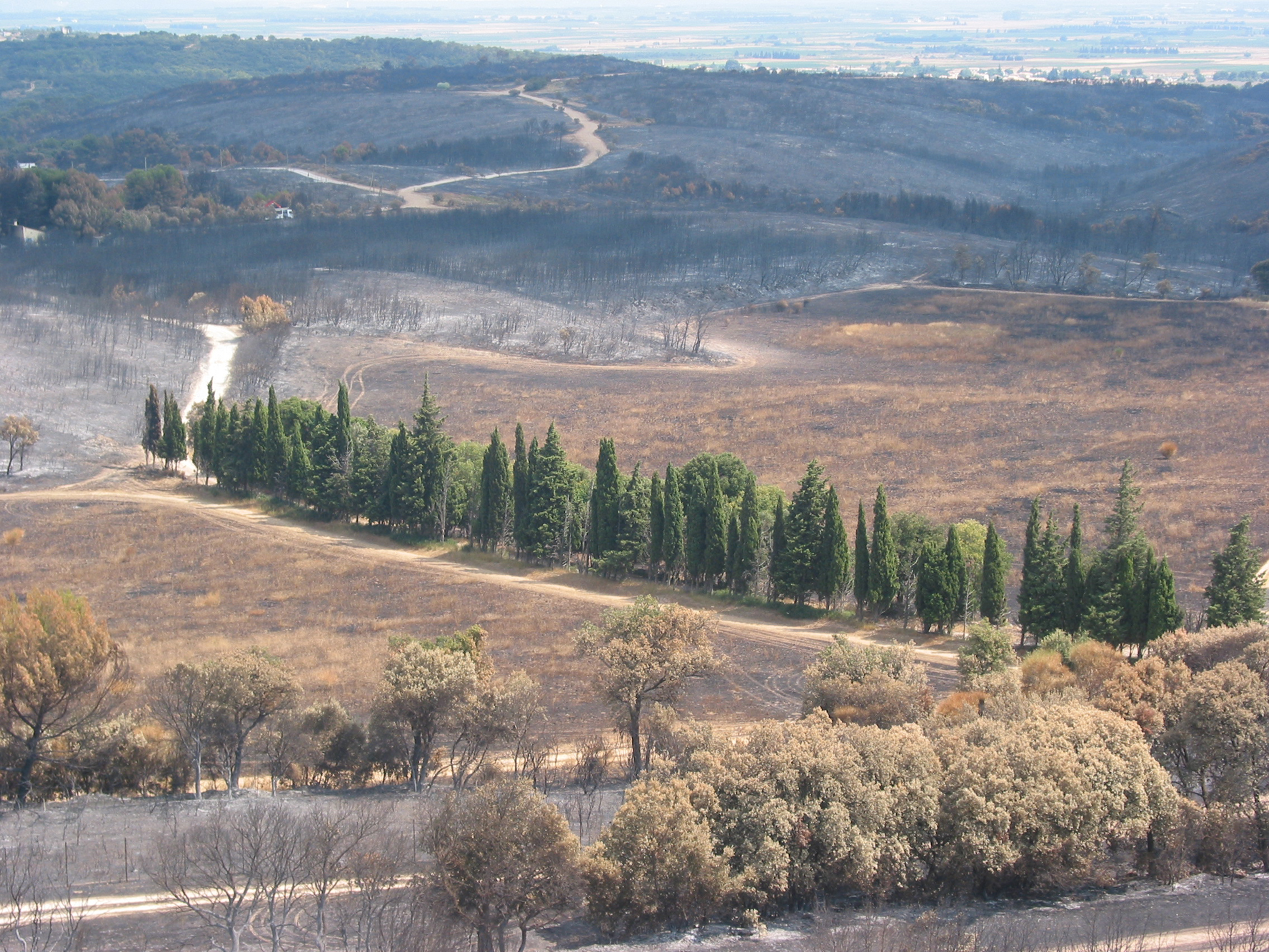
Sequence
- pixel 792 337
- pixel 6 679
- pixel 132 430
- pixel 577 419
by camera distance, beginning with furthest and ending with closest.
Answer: pixel 792 337, pixel 577 419, pixel 132 430, pixel 6 679

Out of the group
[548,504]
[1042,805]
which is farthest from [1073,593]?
[548,504]

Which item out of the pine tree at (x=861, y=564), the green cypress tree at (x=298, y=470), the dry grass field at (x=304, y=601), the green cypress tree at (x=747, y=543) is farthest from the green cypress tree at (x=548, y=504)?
the pine tree at (x=861, y=564)

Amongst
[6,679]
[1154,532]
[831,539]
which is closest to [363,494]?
[831,539]

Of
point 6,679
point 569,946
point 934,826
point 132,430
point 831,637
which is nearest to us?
point 569,946

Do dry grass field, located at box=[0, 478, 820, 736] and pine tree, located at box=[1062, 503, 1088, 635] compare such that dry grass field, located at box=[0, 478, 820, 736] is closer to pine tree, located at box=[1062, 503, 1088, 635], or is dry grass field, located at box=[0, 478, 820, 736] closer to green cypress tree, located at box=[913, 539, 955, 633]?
green cypress tree, located at box=[913, 539, 955, 633]

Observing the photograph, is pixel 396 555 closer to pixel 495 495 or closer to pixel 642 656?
pixel 495 495

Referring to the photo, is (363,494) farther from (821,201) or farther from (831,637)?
(821,201)
